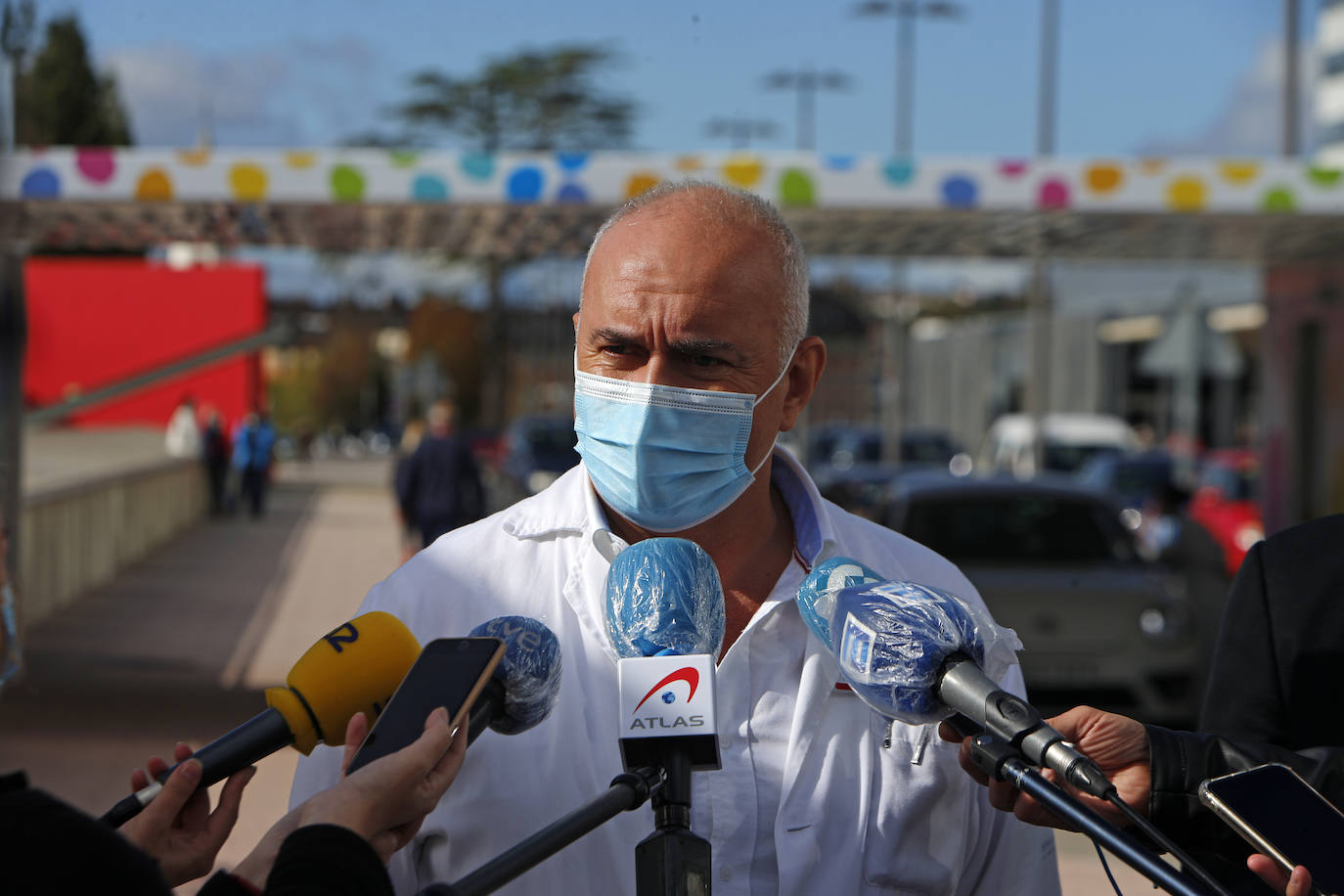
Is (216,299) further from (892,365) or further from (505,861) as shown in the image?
(505,861)

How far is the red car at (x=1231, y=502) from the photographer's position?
15.3m

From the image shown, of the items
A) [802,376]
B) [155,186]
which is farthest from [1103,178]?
[802,376]

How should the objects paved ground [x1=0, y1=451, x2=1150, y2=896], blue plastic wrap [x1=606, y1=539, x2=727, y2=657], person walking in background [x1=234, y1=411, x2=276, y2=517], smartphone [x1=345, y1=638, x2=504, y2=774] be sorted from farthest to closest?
person walking in background [x1=234, y1=411, x2=276, y2=517], paved ground [x1=0, y1=451, x2=1150, y2=896], blue plastic wrap [x1=606, y1=539, x2=727, y2=657], smartphone [x1=345, y1=638, x2=504, y2=774]

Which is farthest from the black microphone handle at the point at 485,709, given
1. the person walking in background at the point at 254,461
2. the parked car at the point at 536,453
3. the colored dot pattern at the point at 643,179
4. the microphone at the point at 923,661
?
the person walking in background at the point at 254,461

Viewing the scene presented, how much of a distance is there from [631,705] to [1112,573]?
792 centimetres

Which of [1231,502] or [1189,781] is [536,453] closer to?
[1231,502]

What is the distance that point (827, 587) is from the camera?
2061 mm

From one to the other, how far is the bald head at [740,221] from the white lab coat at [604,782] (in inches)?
19.0

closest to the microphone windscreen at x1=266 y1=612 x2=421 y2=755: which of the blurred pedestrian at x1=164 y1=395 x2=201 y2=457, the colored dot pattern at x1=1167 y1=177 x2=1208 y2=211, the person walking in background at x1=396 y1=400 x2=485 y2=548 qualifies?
the colored dot pattern at x1=1167 y1=177 x2=1208 y2=211

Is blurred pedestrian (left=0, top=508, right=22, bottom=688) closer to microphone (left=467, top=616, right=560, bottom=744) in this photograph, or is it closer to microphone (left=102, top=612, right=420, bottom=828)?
microphone (left=102, top=612, right=420, bottom=828)

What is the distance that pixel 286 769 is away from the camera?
772cm

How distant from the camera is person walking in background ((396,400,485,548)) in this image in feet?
45.0

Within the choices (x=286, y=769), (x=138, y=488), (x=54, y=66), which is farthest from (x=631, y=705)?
(x=54, y=66)

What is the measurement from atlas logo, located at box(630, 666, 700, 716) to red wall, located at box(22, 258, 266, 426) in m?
33.9
